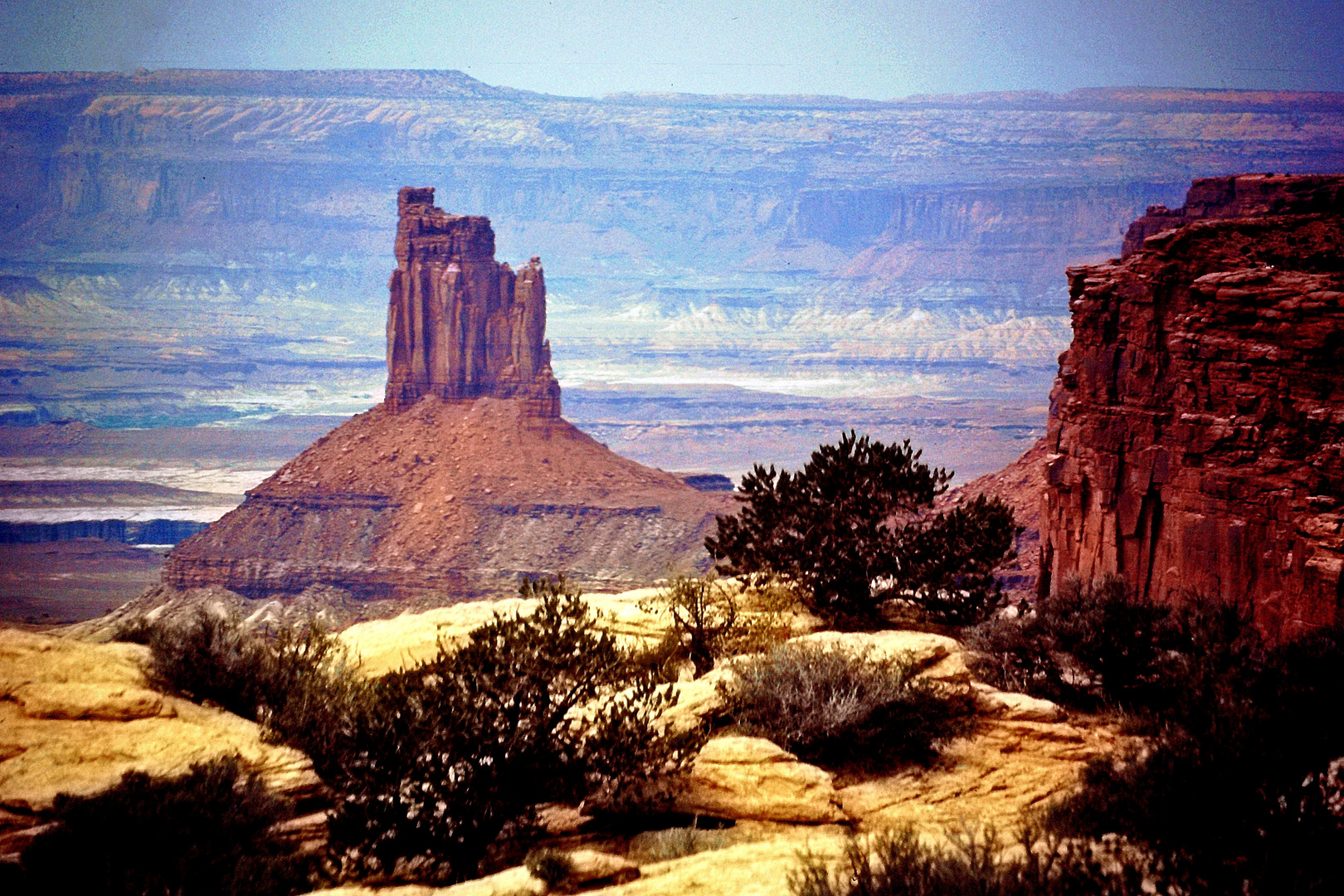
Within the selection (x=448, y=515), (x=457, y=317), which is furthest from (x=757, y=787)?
(x=457, y=317)

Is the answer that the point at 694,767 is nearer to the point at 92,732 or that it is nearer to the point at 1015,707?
the point at 1015,707

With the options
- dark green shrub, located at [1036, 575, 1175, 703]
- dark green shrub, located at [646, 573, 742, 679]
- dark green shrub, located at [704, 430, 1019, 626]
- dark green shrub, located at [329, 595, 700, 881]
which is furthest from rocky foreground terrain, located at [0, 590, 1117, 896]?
dark green shrub, located at [704, 430, 1019, 626]

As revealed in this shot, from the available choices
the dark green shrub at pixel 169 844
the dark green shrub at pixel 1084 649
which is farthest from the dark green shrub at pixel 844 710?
the dark green shrub at pixel 169 844

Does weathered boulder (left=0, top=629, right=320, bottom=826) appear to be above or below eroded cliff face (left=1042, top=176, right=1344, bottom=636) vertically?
below

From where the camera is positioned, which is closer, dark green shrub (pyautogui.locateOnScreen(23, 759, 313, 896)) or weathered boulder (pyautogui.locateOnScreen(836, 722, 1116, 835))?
dark green shrub (pyautogui.locateOnScreen(23, 759, 313, 896))

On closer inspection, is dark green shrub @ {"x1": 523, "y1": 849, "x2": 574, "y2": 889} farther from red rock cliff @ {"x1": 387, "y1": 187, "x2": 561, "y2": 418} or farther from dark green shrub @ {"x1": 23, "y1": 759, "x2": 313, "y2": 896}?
red rock cliff @ {"x1": 387, "y1": 187, "x2": 561, "y2": 418}

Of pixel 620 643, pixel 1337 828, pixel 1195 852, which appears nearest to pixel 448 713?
pixel 620 643
